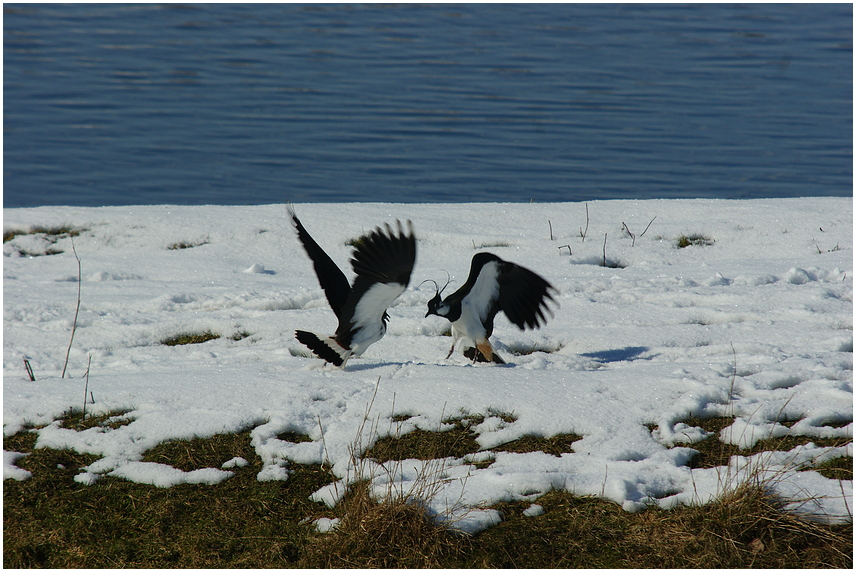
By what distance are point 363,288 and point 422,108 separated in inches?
437

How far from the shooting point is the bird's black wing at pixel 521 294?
447 cm

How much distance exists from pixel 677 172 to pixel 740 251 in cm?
547

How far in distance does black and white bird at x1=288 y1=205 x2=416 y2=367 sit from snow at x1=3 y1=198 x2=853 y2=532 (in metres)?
0.16

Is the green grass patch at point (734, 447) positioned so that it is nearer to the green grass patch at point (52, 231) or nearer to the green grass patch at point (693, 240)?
the green grass patch at point (693, 240)

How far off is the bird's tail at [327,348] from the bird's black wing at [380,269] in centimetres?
19

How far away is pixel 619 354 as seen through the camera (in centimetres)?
443

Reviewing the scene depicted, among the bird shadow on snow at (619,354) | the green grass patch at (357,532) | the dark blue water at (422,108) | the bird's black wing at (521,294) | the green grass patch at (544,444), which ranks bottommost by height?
the green grass patch at (357,532)

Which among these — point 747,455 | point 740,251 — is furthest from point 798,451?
point 740,251

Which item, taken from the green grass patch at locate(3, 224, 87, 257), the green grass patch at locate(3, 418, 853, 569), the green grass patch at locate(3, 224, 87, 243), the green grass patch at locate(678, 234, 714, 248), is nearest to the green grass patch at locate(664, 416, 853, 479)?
the green grass patch at locate(3, 418, 853, 569)

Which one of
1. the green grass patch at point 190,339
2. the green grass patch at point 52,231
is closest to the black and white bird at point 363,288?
the green grass patch at point 190,339

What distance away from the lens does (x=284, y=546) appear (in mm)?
2926

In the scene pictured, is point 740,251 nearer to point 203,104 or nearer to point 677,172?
point 677,172

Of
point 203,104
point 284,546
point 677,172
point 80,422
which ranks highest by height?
point 203,104

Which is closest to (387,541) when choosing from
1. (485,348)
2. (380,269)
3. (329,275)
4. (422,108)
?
(380,269)
